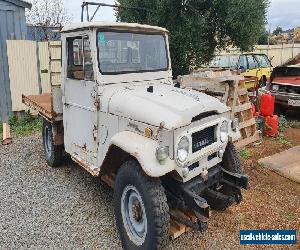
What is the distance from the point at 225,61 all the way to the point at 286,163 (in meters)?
9.18

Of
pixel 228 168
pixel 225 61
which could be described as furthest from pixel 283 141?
pixel 225 61

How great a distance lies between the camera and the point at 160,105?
12.3 ft

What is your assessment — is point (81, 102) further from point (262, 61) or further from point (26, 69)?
point (262, 61)

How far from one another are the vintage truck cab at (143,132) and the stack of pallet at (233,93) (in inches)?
84.7

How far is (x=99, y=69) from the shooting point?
4.28 m

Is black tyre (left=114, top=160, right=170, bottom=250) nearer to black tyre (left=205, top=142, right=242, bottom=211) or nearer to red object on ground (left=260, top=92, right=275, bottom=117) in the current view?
black tyre (left=205, top=142, right=242, bottom=211)

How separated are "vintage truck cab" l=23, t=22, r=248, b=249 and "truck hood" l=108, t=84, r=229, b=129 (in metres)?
0.01

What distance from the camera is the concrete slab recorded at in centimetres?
568

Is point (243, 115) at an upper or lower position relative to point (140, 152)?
lower

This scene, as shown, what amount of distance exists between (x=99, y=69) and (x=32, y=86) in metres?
6.51

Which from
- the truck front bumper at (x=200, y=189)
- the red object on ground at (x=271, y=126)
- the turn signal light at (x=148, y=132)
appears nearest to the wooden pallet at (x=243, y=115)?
the red object on ground at (x=271, y=126)

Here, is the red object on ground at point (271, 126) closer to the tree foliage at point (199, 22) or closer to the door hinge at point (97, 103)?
the tree foliage at point (199, 22)

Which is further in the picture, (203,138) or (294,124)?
(294,124)

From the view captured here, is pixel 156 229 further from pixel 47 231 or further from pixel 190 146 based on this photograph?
pixel 47 231
